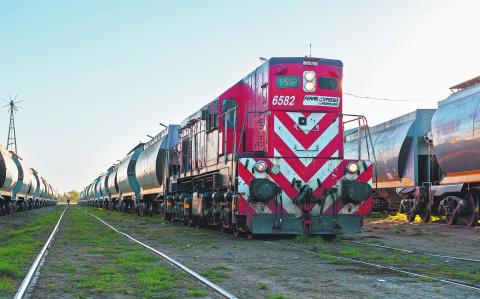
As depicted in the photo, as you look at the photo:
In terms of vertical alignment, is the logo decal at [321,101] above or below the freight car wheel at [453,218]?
above

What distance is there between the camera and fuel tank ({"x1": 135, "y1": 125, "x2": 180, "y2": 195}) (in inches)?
954

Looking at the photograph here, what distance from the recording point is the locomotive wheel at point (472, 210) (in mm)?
16125

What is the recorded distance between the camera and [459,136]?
15797 millimetres

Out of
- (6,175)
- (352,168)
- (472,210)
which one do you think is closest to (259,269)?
(352,168)

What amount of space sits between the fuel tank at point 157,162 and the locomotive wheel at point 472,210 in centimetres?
1156

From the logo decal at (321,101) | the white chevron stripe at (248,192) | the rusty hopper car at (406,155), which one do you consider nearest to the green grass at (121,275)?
the white chevron stripe at (248,192)

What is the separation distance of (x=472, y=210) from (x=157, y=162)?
13830 mm

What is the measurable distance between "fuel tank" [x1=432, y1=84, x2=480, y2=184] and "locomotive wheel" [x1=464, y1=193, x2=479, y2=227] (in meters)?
0.56

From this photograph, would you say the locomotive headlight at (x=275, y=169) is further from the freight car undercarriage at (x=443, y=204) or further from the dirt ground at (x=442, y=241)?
the freight car undercarriage at (x=443, y=204)

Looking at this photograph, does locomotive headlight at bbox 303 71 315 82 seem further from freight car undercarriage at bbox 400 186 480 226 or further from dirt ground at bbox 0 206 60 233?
dirt ground at bbox 0 206 60 233

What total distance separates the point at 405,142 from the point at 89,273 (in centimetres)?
1496

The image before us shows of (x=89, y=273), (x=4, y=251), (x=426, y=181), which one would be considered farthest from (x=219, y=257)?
(x=426, y=181)

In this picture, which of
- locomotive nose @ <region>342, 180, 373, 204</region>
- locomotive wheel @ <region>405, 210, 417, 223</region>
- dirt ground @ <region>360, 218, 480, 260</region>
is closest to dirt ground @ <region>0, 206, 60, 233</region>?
locomotive nose @ <region>342, 180, 373, 204</region>

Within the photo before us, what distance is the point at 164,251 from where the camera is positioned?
33.8 feet
